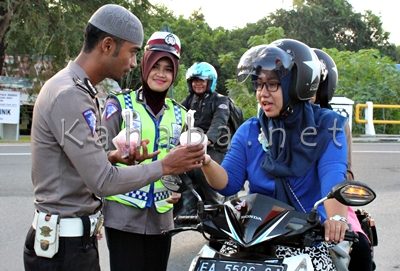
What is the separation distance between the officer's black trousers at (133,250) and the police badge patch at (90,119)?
99 centimetres

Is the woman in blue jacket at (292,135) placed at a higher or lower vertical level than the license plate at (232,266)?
higher

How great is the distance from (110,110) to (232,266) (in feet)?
4.19

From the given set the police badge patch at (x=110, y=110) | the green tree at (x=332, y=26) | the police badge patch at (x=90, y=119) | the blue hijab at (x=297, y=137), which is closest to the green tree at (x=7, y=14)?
the police badge patch at (x=110, y=110)

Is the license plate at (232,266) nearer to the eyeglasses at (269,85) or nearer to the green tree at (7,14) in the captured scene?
the eyeglasses at (269,85)

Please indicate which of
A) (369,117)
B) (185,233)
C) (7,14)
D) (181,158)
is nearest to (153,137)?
(181,158)

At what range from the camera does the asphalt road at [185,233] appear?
5.44 metres

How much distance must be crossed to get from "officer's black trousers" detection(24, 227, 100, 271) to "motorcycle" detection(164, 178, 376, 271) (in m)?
0.49

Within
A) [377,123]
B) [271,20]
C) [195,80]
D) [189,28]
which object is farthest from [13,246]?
[271,20]

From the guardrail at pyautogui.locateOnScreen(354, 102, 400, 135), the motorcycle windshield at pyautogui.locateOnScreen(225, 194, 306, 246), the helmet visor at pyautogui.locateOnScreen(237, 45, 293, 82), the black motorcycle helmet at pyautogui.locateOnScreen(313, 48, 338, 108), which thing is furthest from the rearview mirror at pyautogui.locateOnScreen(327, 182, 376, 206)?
the guardrail at pyautogui.locateOnScreen(354, 102, 400, 135)

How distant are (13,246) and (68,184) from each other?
148 inches

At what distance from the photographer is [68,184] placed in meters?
2.33

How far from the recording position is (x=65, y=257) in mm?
2350

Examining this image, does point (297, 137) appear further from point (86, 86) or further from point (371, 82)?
point (371, 82)

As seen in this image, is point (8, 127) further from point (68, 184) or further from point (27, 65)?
point (68, 184)
